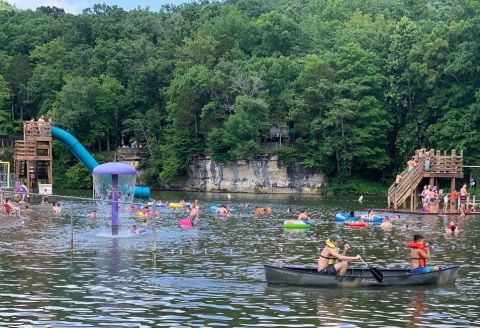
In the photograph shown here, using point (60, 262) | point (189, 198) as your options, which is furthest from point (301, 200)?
point (60, 262)

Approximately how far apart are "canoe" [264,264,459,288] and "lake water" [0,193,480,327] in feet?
0.98

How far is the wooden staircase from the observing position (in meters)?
68.5

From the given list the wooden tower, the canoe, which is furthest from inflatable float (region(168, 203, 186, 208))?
the canoe

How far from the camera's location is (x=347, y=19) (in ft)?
463

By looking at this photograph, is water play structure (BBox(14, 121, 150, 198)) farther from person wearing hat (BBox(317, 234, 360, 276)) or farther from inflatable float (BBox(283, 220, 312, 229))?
person wearing hat (BBox(317, 234, 360, 276))

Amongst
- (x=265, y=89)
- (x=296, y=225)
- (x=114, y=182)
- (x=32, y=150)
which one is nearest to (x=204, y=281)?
(x=114, y=182)

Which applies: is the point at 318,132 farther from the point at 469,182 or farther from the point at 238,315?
the point at 238,315

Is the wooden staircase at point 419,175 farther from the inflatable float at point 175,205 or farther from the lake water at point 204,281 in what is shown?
the inflatable float at point 175,205

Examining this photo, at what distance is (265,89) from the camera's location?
100750 mm

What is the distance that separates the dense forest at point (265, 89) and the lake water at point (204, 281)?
41.7 meters

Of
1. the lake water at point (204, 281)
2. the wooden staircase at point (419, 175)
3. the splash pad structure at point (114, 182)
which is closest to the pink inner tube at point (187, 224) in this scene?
the lake water at point (204, 281)

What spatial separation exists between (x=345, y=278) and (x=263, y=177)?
6716cm

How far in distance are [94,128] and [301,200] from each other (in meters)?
38.2

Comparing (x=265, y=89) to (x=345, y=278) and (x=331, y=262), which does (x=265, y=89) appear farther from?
(x=345, y=278)
